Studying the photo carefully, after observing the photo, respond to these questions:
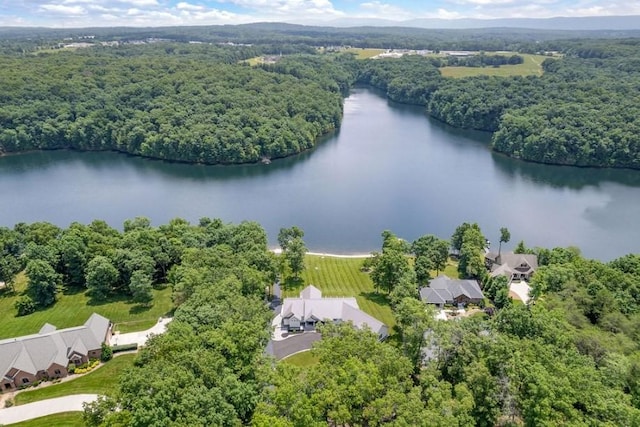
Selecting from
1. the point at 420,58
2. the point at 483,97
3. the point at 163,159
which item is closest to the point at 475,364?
the point at 163,159

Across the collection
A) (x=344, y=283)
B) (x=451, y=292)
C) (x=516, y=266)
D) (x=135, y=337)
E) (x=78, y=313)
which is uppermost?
(x=516, y=266)

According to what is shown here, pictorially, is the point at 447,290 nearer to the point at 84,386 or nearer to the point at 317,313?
the point at 317,313

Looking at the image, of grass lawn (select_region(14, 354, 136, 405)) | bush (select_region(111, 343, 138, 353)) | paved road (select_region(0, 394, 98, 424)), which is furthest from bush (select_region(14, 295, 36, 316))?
paved road (select_region(0, 394, 98, 424))

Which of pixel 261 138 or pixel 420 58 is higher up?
pixel 420 58

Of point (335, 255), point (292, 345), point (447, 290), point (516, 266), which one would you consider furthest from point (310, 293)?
point (516, 266)

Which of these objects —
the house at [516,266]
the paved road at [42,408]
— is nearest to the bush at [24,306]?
the paved road at [42,408]

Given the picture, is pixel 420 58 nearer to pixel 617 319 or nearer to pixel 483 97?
pixel 483 97
